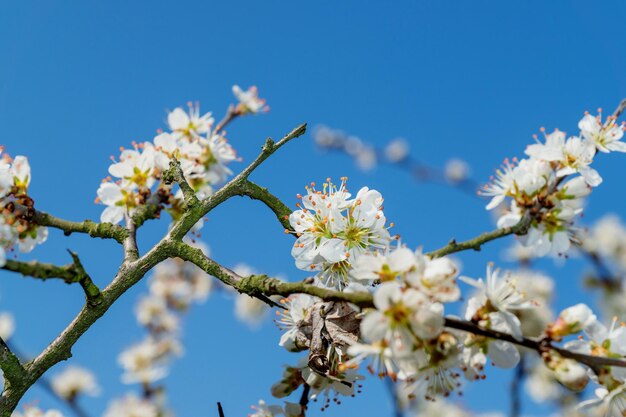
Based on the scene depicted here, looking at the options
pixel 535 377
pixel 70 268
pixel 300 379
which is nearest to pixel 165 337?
pixel 535 377

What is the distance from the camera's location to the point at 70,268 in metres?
1.17

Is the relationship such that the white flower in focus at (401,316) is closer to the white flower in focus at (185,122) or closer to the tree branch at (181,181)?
the tree branch at (181,181)

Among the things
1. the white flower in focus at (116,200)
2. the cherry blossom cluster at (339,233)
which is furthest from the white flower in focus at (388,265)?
the white flower in focus at (116,200)

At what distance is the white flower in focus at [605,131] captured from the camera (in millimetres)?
2162

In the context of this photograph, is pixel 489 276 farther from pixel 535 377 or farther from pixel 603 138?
A: pixel 535 377

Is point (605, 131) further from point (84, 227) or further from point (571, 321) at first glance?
point (84, 227)

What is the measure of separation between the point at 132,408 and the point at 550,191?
3.94 m

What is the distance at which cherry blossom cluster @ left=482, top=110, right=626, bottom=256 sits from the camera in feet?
6.21

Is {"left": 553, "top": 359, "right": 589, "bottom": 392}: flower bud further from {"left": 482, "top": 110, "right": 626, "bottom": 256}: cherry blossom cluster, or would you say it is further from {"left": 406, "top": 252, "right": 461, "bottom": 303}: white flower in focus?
{"left": 482, "top": 110, "right": 626, "bottom": 256}: cherry blossom cluster

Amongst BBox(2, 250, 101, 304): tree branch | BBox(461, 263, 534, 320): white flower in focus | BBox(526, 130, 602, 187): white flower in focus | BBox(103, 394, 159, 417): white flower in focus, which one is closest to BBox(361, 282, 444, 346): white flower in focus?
BBox(461, 263, 534, 320): white flower in focus

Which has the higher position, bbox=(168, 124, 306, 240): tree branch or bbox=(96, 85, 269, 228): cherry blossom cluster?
bbox=(96, 85, 269, 228): cherry blossom cluster

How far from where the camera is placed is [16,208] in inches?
79.2

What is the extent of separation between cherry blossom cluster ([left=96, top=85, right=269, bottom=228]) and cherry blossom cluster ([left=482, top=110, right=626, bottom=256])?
3.52ft

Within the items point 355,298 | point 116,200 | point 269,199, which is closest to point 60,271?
point 355,298
